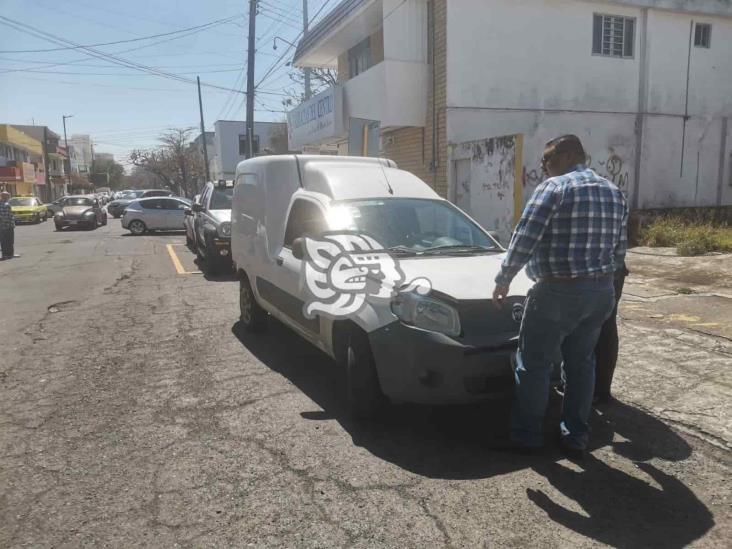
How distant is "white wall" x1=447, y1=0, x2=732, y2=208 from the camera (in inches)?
525

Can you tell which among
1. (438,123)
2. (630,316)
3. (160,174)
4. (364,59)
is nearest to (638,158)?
(438,123)

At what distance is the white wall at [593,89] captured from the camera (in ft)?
43.8

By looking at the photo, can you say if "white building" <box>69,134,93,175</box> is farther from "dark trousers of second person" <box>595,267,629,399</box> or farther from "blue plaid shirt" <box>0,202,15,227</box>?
"dark trousers of second person" <box>595,267,629,399</box>

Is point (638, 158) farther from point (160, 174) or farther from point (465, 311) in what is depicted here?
point (160, 174)

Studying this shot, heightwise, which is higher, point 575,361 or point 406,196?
point 406,196

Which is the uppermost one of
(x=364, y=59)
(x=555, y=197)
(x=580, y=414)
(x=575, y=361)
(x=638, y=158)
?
(x=364, y=59)

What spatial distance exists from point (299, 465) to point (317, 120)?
1585cm

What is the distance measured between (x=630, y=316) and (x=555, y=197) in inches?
166

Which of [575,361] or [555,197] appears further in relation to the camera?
[575,361]

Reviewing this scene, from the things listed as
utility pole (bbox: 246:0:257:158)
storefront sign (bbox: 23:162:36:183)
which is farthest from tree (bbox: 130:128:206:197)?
utility pole (bbox: 246:0:257:158)

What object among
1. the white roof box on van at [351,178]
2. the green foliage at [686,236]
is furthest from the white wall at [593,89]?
the white roof box on van at [351,178]

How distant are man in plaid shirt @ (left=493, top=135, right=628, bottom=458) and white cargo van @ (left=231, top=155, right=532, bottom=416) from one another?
256 millimetres

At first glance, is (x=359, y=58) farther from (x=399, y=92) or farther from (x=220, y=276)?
(x=220, y=276)

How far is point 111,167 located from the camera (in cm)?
10725
